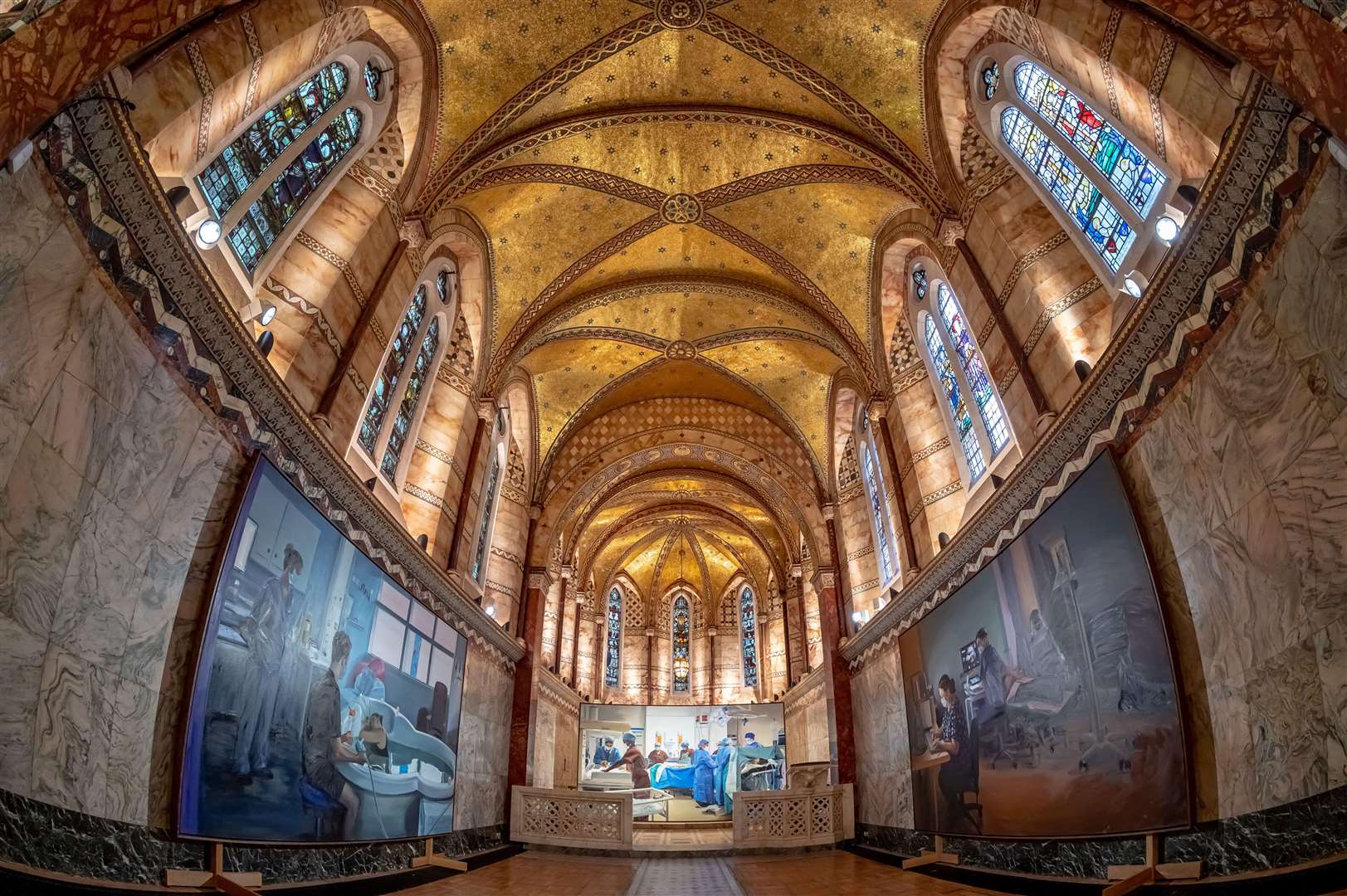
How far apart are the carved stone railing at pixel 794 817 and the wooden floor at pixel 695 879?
841mm

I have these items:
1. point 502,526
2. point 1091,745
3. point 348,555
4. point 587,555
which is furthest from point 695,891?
point 587,555

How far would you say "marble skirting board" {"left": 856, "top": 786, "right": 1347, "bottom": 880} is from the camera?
4.62 metres

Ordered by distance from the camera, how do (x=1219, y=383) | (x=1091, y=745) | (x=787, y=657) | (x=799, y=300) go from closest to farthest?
(x=1219, y=383) < (x=1091, y=745) < (x=799, y=300) < (x=787, y=657)

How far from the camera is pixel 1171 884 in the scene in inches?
226

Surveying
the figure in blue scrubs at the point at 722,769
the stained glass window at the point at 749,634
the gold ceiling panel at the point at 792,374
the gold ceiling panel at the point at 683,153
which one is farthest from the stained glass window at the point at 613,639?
the gold ceiling panel at the point at 683,153

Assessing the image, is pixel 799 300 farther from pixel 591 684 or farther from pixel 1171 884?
pixel 591 684

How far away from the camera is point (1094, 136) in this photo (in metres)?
7.67

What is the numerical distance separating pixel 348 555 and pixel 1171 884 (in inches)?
344

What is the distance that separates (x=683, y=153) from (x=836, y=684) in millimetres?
11696

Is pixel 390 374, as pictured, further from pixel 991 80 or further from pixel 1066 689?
pixel 1066 689

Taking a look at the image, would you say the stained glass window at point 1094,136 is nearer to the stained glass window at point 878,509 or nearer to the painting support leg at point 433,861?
the stained glass window at point 878,509

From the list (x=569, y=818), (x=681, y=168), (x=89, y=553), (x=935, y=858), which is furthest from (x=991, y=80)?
(x=569, y=818)

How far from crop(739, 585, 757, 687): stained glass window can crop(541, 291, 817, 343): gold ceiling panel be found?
17.9m

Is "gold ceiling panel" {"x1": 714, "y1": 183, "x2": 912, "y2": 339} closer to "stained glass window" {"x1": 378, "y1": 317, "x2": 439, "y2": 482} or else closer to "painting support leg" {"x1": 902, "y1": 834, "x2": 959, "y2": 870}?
"stained glass window" {"x1": 378, "y1": 317, "x2": 439, "y2": 482}
